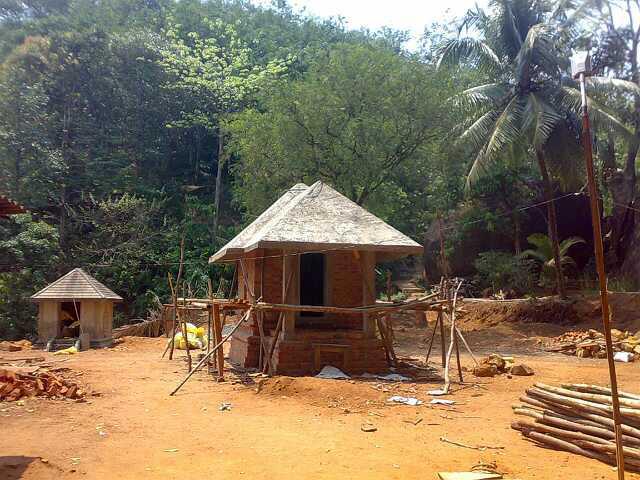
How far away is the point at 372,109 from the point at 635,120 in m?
11.5

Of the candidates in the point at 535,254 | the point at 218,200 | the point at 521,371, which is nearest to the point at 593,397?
the point at 521,371

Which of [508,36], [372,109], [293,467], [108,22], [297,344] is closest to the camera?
[293,467]

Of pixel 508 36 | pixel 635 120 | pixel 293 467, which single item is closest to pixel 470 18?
pixel 508 36

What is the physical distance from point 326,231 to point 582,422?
6476 millimetres

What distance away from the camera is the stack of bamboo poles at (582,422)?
6.36 meters

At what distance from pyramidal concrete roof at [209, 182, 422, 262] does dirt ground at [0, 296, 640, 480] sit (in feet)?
8.69

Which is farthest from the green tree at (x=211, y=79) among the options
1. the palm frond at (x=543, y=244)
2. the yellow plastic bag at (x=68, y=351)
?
the palm frond at (x=543, y=244)

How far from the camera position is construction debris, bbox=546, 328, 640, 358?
1619cm

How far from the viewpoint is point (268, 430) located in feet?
26.5

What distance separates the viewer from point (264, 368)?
488 inches

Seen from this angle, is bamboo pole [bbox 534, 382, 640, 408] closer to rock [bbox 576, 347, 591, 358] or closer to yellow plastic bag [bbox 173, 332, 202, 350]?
rock [bbox 576, 347, 591, 358]

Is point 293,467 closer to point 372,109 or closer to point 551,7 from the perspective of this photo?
point 372,109

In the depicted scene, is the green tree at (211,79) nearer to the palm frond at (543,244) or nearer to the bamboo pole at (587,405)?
the palm frond at (543,244)

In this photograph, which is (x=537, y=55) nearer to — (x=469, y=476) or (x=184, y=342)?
(x=184, y=342)
